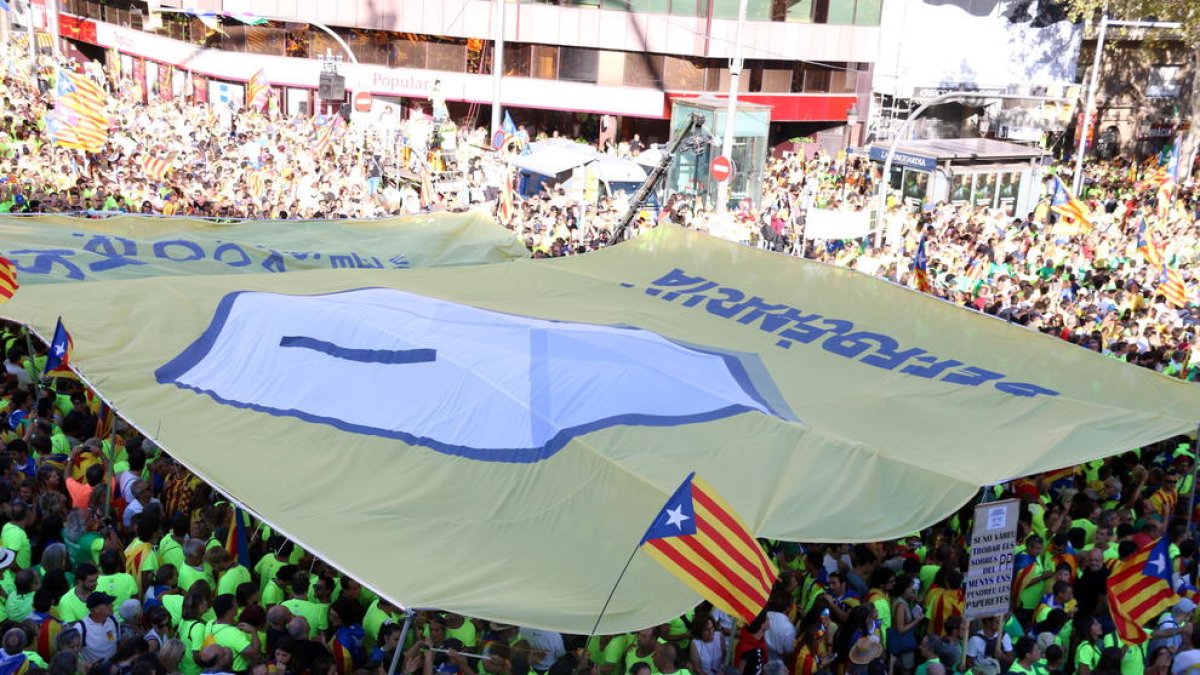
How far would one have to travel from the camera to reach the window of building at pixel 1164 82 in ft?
150

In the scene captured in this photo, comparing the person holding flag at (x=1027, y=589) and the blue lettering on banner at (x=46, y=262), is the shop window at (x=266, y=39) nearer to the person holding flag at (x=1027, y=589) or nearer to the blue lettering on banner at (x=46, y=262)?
the blue lettering on banner at (x=46, y=262)

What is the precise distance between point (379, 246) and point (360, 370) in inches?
228

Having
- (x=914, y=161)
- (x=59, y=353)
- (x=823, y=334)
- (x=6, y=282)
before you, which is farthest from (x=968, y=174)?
(x=59, y=353)

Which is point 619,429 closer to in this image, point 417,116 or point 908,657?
point 908,657

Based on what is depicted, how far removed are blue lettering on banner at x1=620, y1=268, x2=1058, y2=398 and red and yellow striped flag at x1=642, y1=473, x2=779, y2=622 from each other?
432cm

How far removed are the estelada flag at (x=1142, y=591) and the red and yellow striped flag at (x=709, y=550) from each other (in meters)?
2.96

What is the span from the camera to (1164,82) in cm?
4578

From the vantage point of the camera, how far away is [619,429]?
9.40 metres

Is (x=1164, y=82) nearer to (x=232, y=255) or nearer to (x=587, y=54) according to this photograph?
(x=587, y=54)

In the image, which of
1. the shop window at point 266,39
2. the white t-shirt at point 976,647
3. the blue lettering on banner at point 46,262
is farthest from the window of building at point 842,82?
the white t-shirt at point 976,647

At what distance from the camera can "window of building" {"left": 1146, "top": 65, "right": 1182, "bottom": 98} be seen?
45.6 meters

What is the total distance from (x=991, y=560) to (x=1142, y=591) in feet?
3.48

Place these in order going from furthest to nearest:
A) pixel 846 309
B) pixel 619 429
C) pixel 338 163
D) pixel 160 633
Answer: pixel 338 163, pixel 846 309, pixel 619 429, pixel 160 633

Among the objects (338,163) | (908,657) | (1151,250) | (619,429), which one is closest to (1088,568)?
(908,657)
